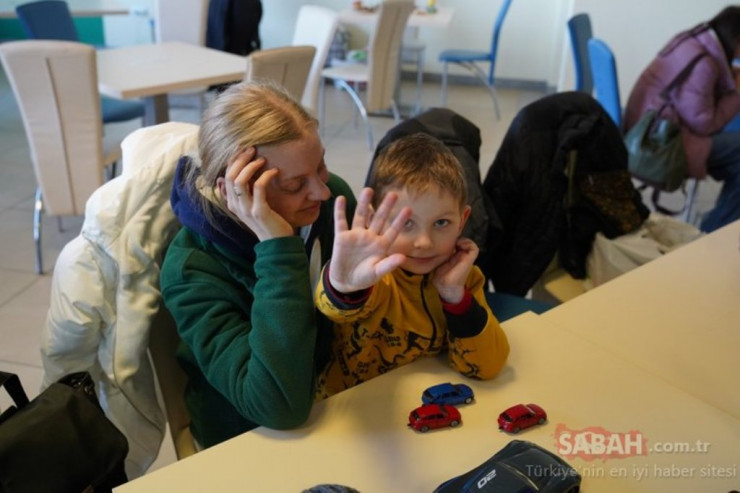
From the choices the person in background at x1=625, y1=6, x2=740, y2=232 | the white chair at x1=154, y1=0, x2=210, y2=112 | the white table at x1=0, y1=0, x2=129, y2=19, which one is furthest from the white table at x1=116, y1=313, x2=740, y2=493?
the white table at x1=0, y1=0, x2=129, y2=19

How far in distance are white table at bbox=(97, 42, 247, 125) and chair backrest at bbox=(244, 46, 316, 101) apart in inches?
10.9

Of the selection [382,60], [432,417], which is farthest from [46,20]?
[432,417]

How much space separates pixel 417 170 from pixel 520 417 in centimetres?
40

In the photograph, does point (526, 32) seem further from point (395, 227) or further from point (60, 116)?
point (395, 227)

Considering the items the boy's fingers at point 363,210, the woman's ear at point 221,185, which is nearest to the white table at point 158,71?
the woman's ear at point 221,185

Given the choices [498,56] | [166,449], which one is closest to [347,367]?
[166,449]

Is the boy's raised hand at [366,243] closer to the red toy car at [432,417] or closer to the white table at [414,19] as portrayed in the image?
the red toy car at [432,417]

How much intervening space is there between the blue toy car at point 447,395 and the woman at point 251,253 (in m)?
0.18

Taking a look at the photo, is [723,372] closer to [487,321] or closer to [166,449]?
[487,321]

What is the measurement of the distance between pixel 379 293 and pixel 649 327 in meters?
0.56

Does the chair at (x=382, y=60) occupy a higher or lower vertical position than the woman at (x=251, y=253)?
lower

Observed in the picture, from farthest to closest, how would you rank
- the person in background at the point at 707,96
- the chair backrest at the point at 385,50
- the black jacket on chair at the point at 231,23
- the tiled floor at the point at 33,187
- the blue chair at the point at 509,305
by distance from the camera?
the black jacket on chair at the point at 231,23 < the chair backrest at the point at 385,50 < the person in background at the point at 707,96 < the tiled floor at the point at 33,187 < the blue chair at the point at 509,305

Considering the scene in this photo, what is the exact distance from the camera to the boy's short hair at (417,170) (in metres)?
1.04

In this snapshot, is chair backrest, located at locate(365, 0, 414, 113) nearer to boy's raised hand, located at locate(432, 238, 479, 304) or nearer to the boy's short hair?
the boy's short hair
